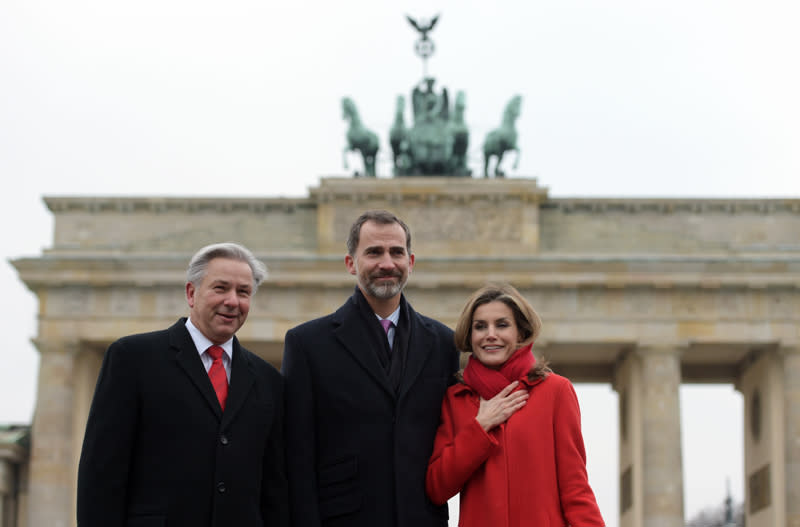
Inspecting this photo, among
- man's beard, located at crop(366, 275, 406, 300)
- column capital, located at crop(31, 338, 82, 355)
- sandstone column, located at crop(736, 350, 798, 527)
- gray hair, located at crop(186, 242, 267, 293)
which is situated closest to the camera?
gray hair, located at crop(186, 242, 267, 293)

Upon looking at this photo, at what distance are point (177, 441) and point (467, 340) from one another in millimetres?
1913

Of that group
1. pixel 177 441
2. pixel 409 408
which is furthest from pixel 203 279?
pixel 409 408

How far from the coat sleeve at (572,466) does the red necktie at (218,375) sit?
6.36 ft

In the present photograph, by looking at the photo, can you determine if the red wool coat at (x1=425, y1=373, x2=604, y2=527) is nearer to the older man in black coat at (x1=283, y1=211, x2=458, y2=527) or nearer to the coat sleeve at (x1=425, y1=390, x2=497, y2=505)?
the coat sleeve at (x1=425, y1=390, x2=497, y2=505)

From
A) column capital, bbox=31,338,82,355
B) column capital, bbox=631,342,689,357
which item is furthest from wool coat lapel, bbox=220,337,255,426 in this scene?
column capital, bbox=31,338,82,355

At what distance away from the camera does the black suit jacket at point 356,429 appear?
7293 mm

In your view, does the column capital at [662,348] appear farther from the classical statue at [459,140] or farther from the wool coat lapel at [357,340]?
the wool coat lapel at [357,340]

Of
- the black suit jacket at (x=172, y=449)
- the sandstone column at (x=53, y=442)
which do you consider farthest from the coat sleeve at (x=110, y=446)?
the sandstone column at (x=53, y=442)

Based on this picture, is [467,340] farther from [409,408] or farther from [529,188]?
[529,188]

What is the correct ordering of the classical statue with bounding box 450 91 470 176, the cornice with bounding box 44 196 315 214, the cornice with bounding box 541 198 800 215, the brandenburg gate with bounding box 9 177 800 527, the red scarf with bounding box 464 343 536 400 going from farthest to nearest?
the classical statue with bounding box 450 91 470 176
the cornice with bounding box 44 196 315 214
the cornice with bounding box 541 198 800 215
the brandenburg gate with bounding box 9 177 800 527
the red scarf with bounding box 464 343 536 400

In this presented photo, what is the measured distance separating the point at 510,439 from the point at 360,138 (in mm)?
32352

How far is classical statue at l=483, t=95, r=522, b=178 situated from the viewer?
1545 inches

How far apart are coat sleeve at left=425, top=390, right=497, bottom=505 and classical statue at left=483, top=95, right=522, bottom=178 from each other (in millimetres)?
32078

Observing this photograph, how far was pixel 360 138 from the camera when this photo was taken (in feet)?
129
